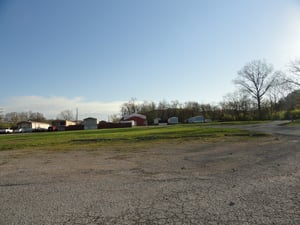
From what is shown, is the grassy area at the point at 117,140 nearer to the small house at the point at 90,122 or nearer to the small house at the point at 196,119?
the small house at the point at 90,122

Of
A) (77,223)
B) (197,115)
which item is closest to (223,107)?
(197,115)

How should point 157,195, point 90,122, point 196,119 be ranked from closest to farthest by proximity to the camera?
point 157,195, point 90,122, point 196,119

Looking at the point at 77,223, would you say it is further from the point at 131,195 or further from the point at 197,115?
the point at 197,115

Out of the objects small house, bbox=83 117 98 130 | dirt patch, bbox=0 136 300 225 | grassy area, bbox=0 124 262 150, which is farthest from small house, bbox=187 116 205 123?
dirt patch, bbox=0 136 300 225

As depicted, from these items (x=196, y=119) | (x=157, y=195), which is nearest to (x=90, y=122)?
(x=196, y=119)

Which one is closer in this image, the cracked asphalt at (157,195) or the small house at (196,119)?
the cracked asphalt at (157,195)

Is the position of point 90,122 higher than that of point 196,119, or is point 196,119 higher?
point 90,122

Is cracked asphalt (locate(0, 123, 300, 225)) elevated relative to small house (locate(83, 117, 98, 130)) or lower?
lower

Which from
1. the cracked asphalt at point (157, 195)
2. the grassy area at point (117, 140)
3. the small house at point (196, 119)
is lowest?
the cracked asphalt at point (157, 195)

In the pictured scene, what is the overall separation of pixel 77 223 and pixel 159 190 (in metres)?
1.98

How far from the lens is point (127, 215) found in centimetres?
394

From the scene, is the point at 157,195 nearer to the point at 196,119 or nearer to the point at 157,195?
the point at 157,195

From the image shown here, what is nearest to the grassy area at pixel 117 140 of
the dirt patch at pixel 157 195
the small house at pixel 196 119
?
the dirt patch at pixel 157 195

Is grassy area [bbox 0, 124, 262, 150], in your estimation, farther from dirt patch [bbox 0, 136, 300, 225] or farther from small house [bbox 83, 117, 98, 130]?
small house [bbox 83, 117, 98, 130]
